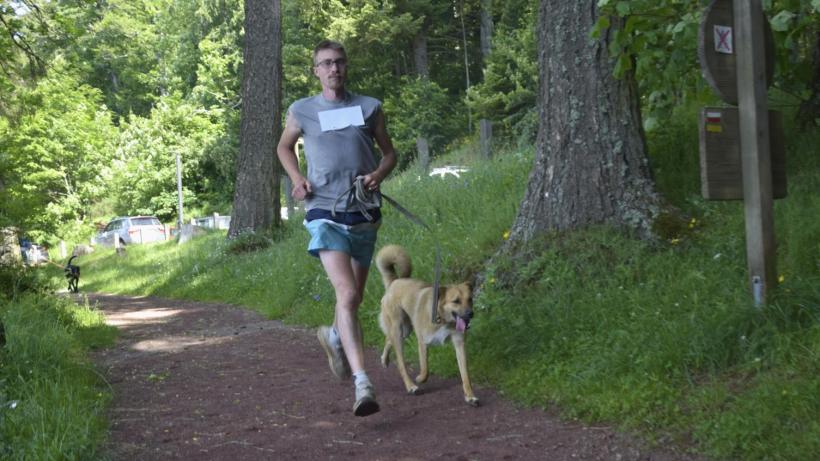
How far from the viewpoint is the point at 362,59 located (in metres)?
35.4

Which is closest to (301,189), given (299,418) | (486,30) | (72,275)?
(299,418)

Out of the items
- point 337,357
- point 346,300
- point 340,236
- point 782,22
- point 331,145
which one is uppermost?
point 782,22

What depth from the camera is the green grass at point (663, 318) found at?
402 centimetres

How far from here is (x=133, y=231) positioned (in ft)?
129

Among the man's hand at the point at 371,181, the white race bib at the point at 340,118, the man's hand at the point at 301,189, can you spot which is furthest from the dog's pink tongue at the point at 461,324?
the white race bib at the point at 340,118

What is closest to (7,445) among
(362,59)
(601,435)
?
(601,435)

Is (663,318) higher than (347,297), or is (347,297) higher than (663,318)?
(347,297)

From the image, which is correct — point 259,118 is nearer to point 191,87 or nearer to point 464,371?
point 464,371

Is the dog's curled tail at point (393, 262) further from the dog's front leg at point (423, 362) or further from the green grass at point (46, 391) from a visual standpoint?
the green grass at point (46, 391)

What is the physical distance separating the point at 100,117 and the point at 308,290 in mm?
38475

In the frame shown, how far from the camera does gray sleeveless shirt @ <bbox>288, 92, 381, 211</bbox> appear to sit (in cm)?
511

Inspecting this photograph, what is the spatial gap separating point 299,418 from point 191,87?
169 ft

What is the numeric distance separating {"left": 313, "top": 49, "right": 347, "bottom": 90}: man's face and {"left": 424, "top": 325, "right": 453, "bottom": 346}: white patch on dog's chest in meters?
1.80

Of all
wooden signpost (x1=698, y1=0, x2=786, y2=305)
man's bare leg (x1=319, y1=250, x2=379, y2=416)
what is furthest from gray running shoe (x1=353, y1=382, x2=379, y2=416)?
wooden signpost (x1=698, y1=0, x2=786, y2=305)
